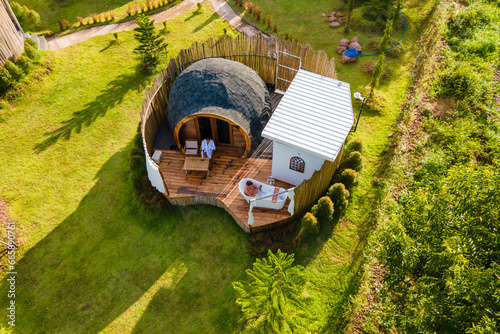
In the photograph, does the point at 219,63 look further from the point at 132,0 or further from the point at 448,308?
the point at 132,0

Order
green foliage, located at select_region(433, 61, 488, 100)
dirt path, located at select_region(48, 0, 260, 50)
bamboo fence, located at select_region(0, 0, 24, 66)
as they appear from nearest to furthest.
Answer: green foliage, located at select_region(433, 61, 488, 100)
bamboo fence, located at select_region(0, 0, 24, 66)
dirt path, located at select_region(48, 0, 260, 50)

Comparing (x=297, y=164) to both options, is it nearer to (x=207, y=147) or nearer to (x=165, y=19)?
(x=207, y=147)

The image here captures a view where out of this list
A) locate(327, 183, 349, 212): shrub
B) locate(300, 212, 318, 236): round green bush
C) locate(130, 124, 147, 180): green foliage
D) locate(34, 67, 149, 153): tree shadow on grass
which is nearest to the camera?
locate(300, 212, 318, 236): round green bush

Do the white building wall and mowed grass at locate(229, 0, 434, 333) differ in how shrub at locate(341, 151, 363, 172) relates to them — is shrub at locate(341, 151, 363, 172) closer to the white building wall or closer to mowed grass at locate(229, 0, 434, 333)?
mowed grass at locate(229, 0, 434, 333)

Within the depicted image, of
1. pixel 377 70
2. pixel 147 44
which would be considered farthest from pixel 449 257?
pixel 147 44

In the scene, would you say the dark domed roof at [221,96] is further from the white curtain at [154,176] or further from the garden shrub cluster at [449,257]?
the garden shrub cluster at [449,257]

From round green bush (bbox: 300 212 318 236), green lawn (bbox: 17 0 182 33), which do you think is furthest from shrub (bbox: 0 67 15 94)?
round green bush (bbox: 300 212 318 236)
